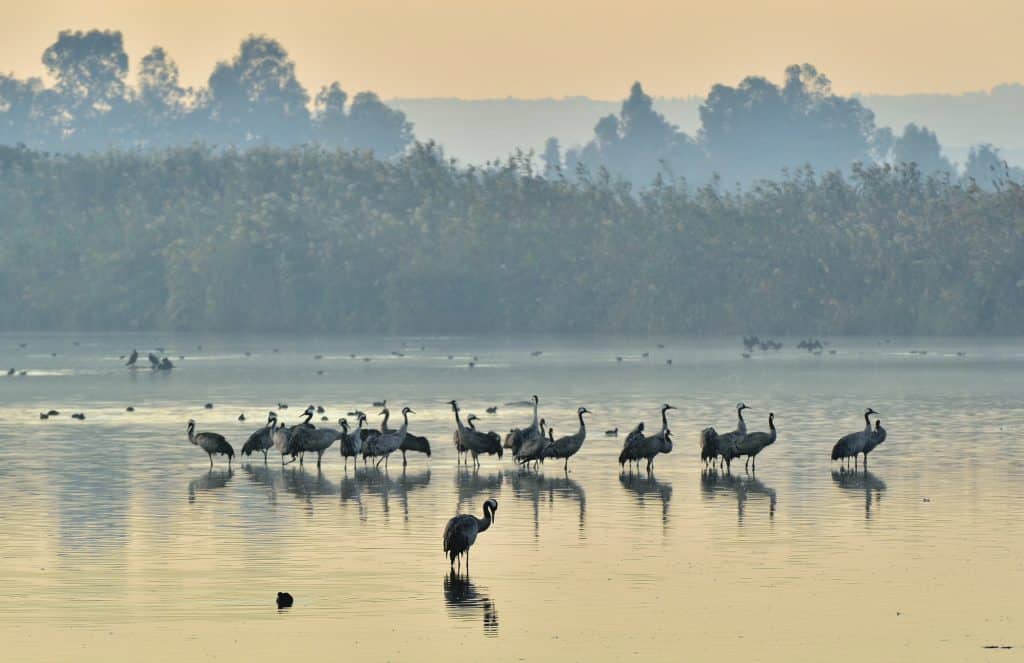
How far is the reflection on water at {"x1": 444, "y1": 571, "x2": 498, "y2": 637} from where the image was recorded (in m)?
20.1

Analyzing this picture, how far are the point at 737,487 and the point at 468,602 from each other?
12.0 m

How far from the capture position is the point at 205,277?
125938 millimetres

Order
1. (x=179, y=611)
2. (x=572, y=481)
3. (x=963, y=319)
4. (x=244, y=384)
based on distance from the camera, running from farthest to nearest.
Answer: (x=963, y=319)
(x=244, y=384)
(x=572, y=481)
(x=179, y=611)

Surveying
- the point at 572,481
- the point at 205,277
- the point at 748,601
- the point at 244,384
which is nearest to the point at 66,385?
the point at 244,384

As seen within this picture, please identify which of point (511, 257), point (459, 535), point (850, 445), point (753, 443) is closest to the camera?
point (459, 535)

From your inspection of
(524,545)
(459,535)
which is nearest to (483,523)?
(459,535)

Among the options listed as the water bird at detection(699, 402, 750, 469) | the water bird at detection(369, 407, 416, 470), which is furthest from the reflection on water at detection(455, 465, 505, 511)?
the water bird at detection(699, 402, 750, 469)

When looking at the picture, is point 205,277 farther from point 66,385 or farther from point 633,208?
point 66,385

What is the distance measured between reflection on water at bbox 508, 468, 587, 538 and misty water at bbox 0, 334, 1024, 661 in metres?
0.11

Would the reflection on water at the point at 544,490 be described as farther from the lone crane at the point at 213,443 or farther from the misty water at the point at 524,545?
the lone crane at the point at 213,443

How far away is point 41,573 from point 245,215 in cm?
10707

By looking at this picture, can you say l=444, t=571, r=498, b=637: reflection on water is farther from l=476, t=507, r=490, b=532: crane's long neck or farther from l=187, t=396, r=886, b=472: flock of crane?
l=187, t=396, r=886, b=472: flock of crane

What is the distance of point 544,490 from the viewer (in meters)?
Result: 32.2

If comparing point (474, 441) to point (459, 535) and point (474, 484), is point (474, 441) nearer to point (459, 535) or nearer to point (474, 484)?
point (474, 484)
